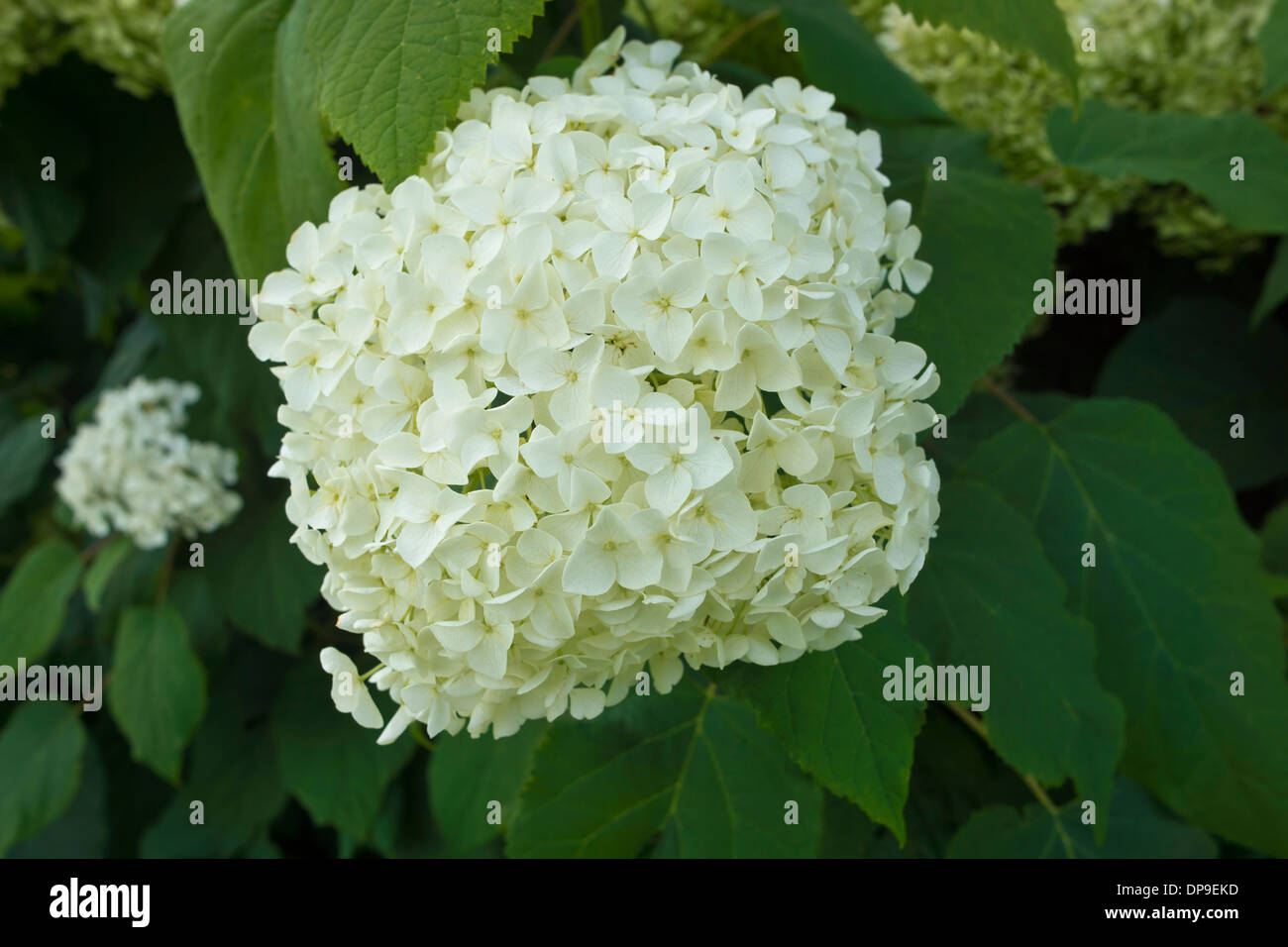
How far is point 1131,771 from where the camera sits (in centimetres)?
113

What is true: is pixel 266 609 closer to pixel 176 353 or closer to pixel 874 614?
pixel 176 353

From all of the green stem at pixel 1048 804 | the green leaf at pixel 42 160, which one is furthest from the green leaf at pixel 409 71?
the green leaf at pixel 42 160

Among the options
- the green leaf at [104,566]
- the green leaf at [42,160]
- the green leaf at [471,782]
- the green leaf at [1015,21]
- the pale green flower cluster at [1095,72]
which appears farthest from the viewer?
the green leaf at [104,566]

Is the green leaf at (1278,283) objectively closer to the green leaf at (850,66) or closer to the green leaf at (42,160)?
the green leaf at (850,66)

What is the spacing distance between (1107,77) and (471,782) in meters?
1.41

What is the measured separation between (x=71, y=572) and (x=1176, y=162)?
189cm

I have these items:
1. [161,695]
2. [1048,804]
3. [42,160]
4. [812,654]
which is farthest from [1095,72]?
[161,695]

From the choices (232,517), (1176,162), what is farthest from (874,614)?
(232,517)

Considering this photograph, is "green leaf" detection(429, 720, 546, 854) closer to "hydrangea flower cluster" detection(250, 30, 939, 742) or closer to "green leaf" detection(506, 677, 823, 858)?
"green leaf" detection(506, 677, 823, 858)

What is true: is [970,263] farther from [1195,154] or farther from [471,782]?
[471,782]

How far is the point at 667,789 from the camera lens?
1.06m

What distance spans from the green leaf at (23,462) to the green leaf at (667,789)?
1.53 meters

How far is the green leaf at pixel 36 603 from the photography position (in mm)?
1735

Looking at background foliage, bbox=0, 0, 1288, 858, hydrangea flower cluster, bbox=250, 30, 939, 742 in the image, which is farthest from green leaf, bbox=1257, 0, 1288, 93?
hydrangea flower cluster, bbox=250, 30, 939, 742
